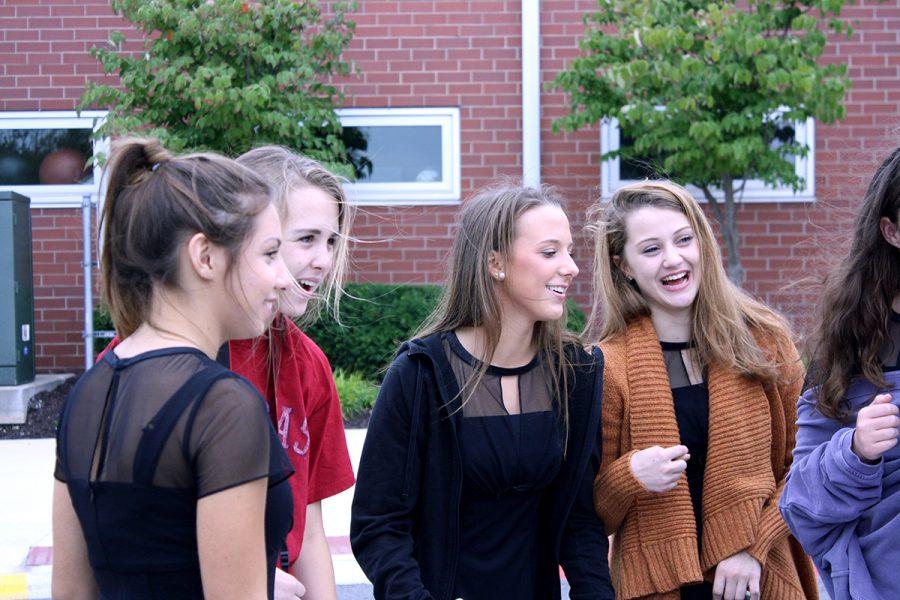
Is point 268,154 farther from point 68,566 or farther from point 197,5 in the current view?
point 197,5

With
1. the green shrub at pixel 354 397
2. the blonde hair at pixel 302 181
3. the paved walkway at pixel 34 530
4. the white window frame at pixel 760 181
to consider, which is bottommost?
the paved walkway at pixel 34 530

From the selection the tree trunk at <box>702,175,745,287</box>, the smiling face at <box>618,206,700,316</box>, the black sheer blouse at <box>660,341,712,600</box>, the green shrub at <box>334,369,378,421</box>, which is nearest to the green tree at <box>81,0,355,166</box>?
the green shrub at <box>334,369,378,421</box>

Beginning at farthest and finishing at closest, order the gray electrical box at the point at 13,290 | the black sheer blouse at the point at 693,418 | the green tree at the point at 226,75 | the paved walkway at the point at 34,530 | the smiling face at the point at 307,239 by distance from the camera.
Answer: the gray electrical box at the point at 13,290 → the green tree at the point at 226,75 → the paved walkway at the point at 34,530 → the black sheer blouse at the point at 693,418 → the smiling face at the point at 307,239

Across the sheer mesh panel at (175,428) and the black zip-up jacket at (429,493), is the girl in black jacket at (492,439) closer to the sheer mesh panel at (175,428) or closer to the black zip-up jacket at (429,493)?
the black zip-up jacket at (429,493)

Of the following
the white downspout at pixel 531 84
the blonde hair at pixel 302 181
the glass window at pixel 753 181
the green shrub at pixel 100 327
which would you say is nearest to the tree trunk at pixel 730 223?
the glass window at pixel 753 181

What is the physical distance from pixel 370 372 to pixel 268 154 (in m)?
6.99

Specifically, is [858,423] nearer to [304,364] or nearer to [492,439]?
[492,439]

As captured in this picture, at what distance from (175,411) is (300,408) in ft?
3.14

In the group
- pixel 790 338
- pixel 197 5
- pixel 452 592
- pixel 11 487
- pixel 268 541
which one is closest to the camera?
pixel 268 541

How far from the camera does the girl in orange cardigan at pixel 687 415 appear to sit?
114 inches

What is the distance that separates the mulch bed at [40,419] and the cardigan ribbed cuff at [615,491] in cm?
705

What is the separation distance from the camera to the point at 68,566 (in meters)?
1.98

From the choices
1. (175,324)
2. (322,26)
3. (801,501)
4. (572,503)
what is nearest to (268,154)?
(175,324)

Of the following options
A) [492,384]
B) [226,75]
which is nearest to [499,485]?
[492,384]
